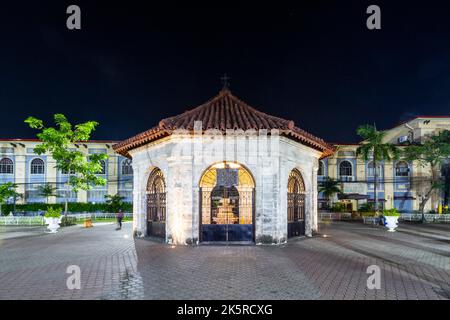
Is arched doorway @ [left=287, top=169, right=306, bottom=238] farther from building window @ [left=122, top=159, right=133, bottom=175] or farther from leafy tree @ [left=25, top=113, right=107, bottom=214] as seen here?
Result: building window @ [left=122, top=159, right=133, bottom=175]

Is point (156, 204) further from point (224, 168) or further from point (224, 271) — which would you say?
point (224, 271)

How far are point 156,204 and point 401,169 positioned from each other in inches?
1454

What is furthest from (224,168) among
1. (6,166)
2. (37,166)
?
(6,166)

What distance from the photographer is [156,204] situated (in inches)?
637

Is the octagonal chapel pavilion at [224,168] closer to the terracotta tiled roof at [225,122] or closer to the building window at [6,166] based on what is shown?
the terracotta tiled roof at [225,122]

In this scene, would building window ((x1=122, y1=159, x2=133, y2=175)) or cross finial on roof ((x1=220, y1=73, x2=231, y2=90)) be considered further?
building window ((x1=122, y1=159, x2=133, y2=175))

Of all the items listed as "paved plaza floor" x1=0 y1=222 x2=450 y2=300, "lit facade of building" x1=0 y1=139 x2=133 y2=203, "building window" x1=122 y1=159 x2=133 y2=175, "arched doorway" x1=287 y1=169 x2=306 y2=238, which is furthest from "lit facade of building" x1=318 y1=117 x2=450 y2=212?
"paved plaza floor" x1=0 y1=222 x2=450 y2=300

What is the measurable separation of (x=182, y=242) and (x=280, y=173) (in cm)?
469

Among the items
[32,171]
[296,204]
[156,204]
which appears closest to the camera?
[156,204]

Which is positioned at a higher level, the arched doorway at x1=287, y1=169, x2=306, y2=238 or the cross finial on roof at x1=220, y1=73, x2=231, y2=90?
the cross finial on roof at x1=220, y1=73, x2=231, y2=90

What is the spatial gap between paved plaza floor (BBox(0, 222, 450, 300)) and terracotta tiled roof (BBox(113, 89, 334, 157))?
14.5 feet

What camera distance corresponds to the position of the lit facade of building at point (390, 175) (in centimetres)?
4234

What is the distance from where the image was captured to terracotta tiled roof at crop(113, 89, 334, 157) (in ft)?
44.8
